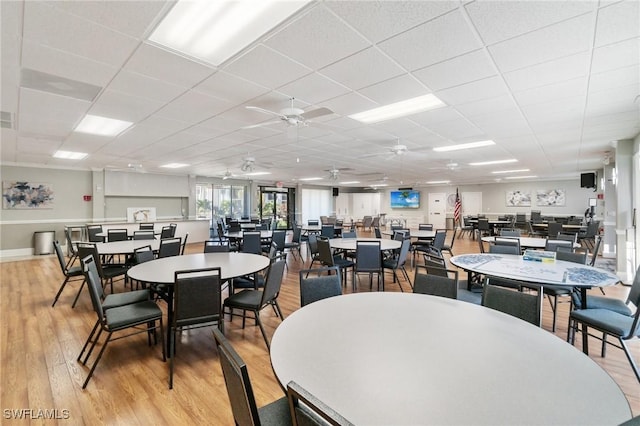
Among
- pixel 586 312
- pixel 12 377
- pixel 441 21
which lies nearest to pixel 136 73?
pixel 441 21

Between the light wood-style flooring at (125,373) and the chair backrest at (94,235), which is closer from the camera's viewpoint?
the light wood-style flooring at (125,373)

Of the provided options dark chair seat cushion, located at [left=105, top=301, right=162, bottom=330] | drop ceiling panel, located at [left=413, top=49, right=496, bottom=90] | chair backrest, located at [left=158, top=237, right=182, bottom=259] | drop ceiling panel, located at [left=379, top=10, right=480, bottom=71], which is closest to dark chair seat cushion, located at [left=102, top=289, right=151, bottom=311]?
dark chair seat cushion, located at [left=105, top=301, right=162, bottom=330]

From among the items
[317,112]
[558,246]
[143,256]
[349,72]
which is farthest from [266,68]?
[558,246]

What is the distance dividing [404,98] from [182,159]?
20.7ft

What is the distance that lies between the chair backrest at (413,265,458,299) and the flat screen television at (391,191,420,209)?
1606 centimetres

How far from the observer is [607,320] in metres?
2.34

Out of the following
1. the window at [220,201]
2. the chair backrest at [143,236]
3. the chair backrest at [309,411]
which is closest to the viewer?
the chair backrest at [309,411]

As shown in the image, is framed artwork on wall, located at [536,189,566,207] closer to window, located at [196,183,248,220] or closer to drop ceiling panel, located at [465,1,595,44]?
window, located at [196,183,248,220]

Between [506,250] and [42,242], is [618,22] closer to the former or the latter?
[506,250]

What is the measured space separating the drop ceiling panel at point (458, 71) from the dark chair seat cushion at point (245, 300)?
2.78 meters

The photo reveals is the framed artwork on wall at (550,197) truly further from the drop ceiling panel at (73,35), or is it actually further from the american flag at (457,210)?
the drop ceiling panel at (73,35)

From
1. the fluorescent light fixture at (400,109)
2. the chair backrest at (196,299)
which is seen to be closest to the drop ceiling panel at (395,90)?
the fluorescent light fixture at (400,109)

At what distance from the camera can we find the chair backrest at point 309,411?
71 centimetres

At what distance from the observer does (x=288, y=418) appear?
1.32 meters
